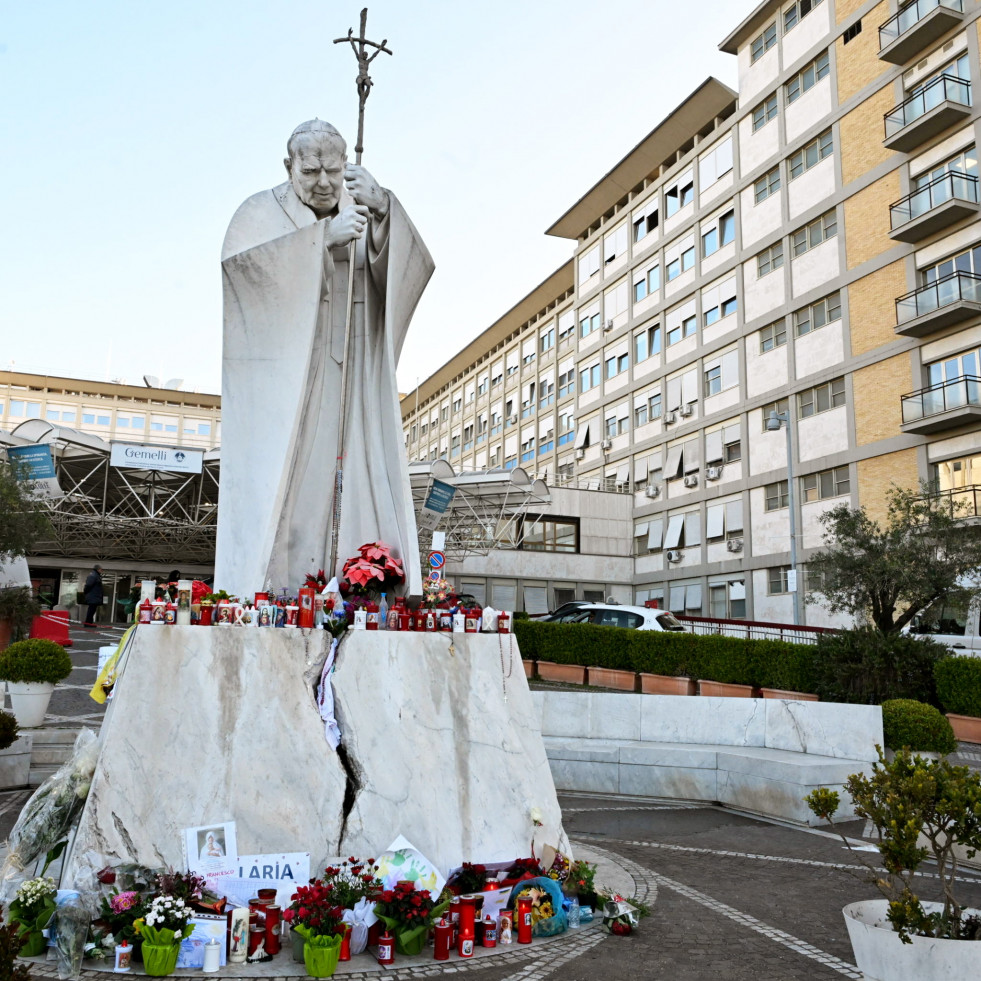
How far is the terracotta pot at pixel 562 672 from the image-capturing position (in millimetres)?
20062

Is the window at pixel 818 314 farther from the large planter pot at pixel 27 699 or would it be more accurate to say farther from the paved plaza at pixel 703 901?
the large planter pot at pixel 27 699

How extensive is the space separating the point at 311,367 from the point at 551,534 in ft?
110

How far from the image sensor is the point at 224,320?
23.1 feet

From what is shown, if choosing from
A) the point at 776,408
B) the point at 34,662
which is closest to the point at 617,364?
the point at 776,408

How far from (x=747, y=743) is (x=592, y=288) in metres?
37.2

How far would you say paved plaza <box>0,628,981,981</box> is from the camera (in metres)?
4.48

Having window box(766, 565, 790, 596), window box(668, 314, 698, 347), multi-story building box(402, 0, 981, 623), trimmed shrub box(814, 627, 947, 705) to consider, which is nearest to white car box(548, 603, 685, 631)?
trimmed shrub box(814, 627, 947, 705)

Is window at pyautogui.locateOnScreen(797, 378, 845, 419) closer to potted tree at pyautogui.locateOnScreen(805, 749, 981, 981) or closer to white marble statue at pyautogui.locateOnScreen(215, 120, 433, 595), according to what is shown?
white marble statue at pyautogui.locateOnScreen(215, 120, 433, 595)

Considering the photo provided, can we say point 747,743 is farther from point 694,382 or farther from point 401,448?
point 694,382

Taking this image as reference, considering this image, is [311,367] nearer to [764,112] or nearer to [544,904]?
[544,904]

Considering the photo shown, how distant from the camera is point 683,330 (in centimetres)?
3766

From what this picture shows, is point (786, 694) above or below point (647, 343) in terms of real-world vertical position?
below

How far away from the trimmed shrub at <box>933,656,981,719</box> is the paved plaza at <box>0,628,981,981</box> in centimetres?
731

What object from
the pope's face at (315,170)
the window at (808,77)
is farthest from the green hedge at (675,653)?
the window at (808,77)
